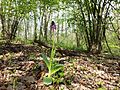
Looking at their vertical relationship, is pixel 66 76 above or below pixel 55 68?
below

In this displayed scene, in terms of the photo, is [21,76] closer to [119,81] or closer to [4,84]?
[4,84]

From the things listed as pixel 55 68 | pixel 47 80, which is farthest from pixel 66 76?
pixel 47 80

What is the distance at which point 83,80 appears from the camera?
5.07m

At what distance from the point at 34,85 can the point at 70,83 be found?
673mm

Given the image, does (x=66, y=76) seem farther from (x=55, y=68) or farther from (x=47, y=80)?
(x=47, y=80)

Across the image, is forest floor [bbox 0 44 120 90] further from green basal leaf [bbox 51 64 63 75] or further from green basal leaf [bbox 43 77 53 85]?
green basal leaf [bbox 51 64 63 75]

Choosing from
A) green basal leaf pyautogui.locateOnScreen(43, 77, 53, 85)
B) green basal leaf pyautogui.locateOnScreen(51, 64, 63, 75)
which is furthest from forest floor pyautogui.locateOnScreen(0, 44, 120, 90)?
green basal leaf pyautogui.locateOnScreen(51, 64, 63, 75)

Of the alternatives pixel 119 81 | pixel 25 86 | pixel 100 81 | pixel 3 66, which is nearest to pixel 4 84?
pixel 25 86

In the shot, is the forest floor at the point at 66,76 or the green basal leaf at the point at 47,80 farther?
the forest floor at the point at 66,76

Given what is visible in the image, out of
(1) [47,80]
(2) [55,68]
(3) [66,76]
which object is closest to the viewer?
(1) [47,80]

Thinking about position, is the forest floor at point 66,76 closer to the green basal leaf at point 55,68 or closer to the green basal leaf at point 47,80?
the green basal leaf at point 47,80

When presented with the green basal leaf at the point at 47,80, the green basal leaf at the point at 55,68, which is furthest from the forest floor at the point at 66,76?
the green basal leaf at the point at 55,68

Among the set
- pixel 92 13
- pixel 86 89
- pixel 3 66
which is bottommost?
pixel 86 89

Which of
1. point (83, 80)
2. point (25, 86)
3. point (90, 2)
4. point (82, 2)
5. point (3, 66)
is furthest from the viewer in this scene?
point (82, 2)
